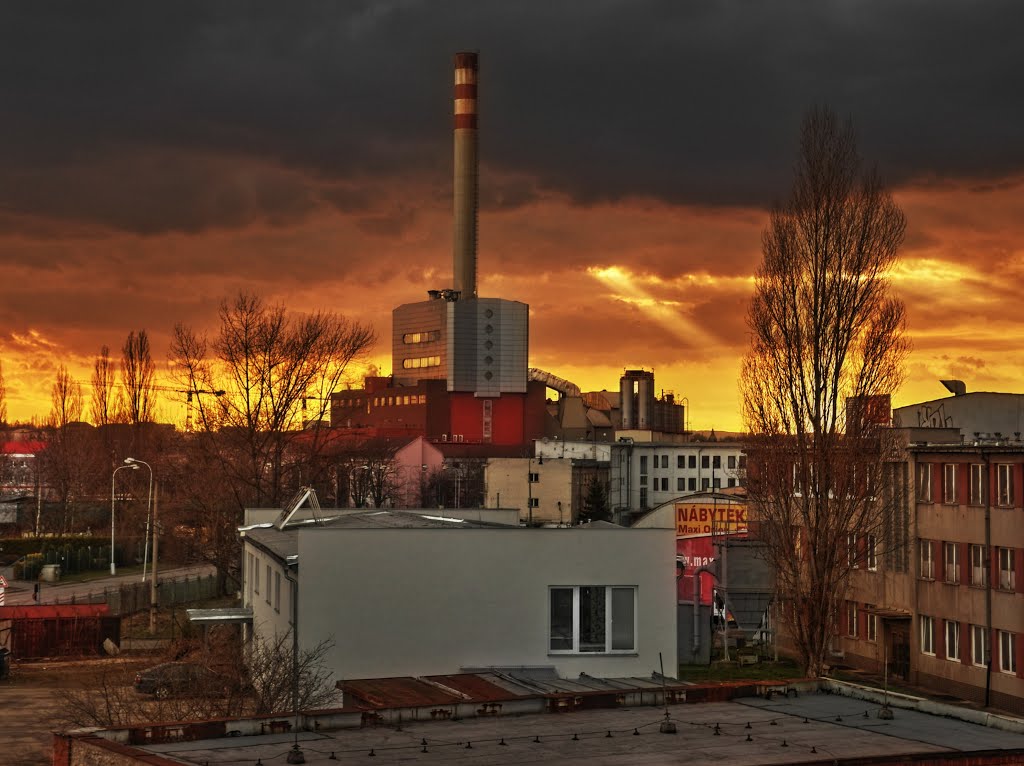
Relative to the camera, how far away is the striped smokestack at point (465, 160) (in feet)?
473

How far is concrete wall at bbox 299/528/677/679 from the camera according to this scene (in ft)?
85.9

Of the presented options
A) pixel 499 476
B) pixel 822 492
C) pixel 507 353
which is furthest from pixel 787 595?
pixel 507 353

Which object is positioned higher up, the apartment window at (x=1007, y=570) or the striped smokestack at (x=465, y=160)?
the striped smokestack at (x=465, y=160)

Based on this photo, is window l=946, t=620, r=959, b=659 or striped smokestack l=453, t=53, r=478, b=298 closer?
window l=946, t=620, r=959, b=659

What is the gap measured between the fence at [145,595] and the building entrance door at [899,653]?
3127 cm

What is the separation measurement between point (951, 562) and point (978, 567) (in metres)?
1.77

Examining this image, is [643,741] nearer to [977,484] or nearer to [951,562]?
[977,484]

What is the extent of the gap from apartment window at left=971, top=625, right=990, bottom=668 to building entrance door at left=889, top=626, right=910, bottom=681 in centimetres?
380

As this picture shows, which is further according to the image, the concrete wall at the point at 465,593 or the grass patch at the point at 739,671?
the grass patch at the point at 739,671

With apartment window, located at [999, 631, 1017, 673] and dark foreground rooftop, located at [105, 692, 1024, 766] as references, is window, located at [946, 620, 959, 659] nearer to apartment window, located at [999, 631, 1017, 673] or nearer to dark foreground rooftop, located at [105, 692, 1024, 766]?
apartment window, located at [999, 631, 1017, 673]

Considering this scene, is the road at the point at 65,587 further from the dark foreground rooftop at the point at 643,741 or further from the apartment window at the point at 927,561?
the dark foreground rooftop at the point at 643,741

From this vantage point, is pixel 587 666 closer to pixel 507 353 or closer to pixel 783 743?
pixel 783 743

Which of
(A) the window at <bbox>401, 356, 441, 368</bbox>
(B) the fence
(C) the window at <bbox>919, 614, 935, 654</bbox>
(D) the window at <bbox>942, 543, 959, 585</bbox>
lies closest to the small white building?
(D) the window at <bbox>942, 543, 959, 585</bbox>

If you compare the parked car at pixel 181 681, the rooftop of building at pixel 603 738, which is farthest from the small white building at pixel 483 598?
the rooftop of building at pixel 603 738
